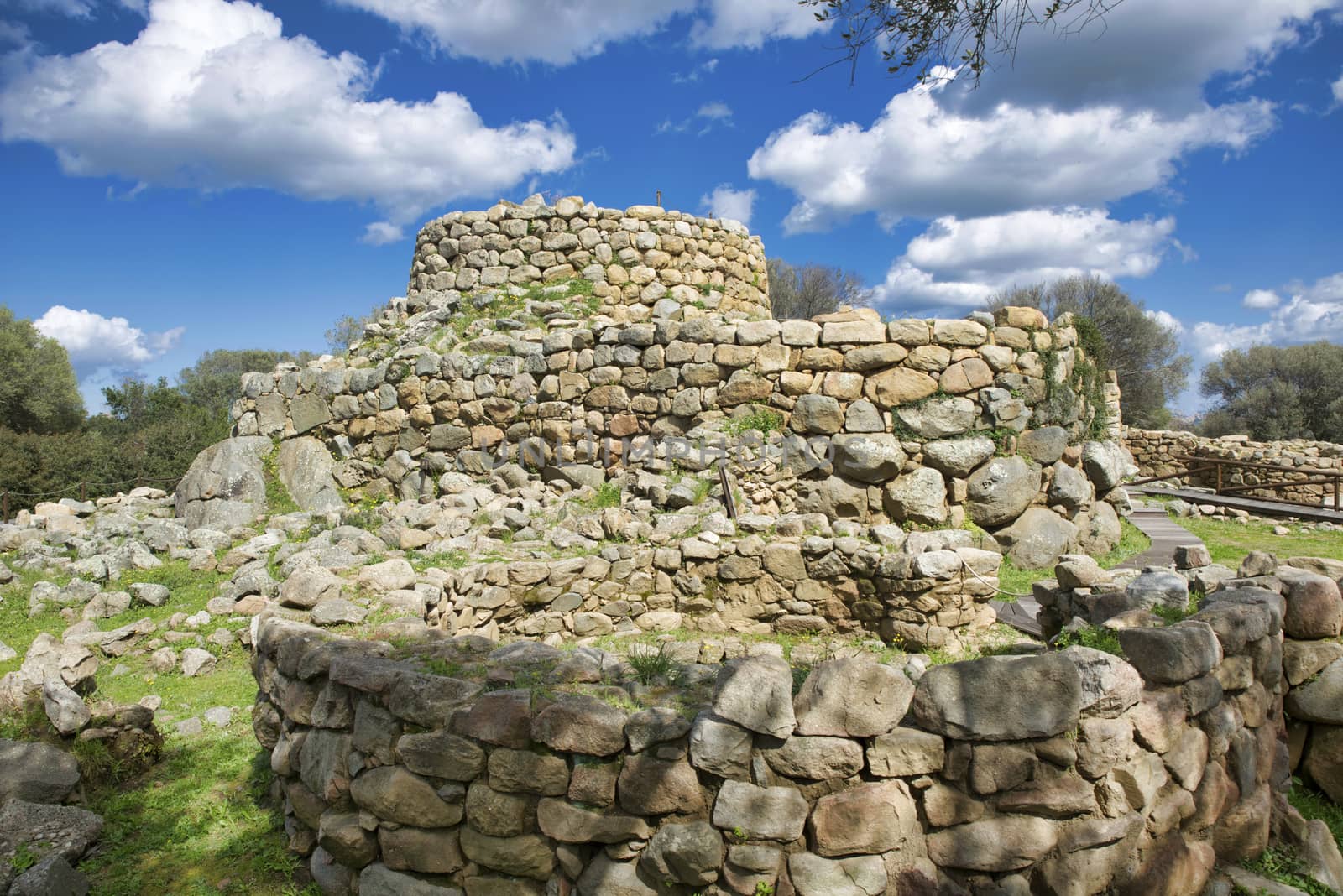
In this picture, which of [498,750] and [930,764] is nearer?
[930,764]

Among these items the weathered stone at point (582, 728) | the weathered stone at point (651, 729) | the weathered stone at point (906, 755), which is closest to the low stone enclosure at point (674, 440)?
the weathered stone at point (582, 728)

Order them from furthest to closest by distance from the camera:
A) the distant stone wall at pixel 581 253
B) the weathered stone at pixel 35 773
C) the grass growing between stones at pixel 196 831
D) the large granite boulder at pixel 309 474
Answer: the distant stone wall at pixel 581 253 → the large granite boulder at pixel 309 474 → the weathered stone at pixel 35 773 → the grass growing between stones at pixel 196 831

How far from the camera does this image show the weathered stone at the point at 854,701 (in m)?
3.15

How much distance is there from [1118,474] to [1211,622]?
6.81 m

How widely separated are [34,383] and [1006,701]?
37.4 m

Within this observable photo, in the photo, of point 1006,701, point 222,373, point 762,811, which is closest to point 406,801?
point 762,811

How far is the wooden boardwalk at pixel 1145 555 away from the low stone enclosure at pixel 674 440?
0.38m

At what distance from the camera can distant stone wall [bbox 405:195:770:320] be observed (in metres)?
13.4

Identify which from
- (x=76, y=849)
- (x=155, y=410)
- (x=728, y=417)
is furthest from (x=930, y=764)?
(x=155, y=410)

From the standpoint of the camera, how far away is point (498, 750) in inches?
134

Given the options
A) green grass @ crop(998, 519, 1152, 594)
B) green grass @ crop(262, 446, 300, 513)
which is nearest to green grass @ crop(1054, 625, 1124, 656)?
green grass @ crop(998, 519, 1152, 594)

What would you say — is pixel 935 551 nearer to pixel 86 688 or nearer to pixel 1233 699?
pixel 1233 699

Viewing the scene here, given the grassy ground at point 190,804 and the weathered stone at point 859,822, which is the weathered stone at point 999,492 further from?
the grassy ground at point 190,804

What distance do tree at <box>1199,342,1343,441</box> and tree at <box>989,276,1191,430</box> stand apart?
2.06m
